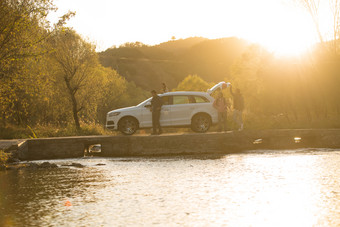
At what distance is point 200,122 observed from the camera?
64.1 feet

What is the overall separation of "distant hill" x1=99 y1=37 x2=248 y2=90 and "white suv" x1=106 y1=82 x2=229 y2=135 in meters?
120

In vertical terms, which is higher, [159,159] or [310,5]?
[310,5]

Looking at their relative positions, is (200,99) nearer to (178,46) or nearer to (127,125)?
(127,125)

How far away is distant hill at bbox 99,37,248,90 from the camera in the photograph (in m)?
152

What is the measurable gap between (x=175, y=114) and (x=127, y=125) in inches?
80.7

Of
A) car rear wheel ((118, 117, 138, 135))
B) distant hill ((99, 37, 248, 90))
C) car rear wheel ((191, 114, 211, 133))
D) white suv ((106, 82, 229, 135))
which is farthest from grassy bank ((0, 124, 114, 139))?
distant hill ((99, 37, 248, 90))

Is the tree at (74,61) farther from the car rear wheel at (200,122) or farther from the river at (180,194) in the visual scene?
the river at (180,194)

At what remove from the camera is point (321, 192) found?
31.3 ft

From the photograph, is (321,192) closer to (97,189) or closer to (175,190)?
(175,190)

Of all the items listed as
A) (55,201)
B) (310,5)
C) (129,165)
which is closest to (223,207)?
(55,201)

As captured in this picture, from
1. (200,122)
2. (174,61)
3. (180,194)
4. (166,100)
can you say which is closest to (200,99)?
(200,122)

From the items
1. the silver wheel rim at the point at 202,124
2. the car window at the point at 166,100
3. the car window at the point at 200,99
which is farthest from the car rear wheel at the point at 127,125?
the car window at the point at 200,99

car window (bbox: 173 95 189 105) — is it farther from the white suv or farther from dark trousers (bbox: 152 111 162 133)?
dark trousers (bbox: 152 111 162 133)

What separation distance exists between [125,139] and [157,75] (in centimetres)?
13848
